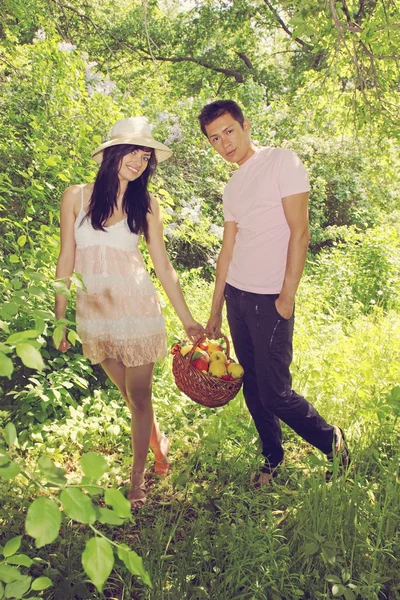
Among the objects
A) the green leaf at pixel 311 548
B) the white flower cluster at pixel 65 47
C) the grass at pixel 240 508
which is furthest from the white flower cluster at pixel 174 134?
the green leaf at pixel 311 548

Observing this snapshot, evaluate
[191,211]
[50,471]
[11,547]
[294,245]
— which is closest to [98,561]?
[50,471]

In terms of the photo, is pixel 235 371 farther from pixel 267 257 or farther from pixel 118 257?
pixel 118 257

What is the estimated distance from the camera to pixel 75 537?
2.39 m

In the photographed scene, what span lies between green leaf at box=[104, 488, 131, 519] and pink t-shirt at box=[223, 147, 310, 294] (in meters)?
1.81

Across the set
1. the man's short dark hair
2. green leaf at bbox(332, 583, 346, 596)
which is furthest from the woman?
green leaf at bbox(332, 583, 346, 596)

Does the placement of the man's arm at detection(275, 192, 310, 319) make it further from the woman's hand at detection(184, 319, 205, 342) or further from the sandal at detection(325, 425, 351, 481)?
the sandal at detection(325, 425, 351, 481)

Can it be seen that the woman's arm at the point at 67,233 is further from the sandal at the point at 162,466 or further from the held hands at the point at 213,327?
the sandal at the point at 162,466

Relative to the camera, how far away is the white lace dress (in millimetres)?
2547

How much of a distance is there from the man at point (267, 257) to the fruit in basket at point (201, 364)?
22 centimetres

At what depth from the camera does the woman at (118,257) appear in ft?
8.25

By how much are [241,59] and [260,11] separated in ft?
6.87

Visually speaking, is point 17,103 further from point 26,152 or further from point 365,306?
point 365,306

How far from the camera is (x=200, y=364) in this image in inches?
108

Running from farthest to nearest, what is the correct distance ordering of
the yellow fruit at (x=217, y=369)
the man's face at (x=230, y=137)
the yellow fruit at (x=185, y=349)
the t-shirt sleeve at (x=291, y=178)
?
1. the yellow fruit at (x=185, y=349)
2. the yellow fruit at (x=217, y=369)
3. the man's face at (x=230, y=137)
4. the t-shirt sleeve at (x=291, y=178)
